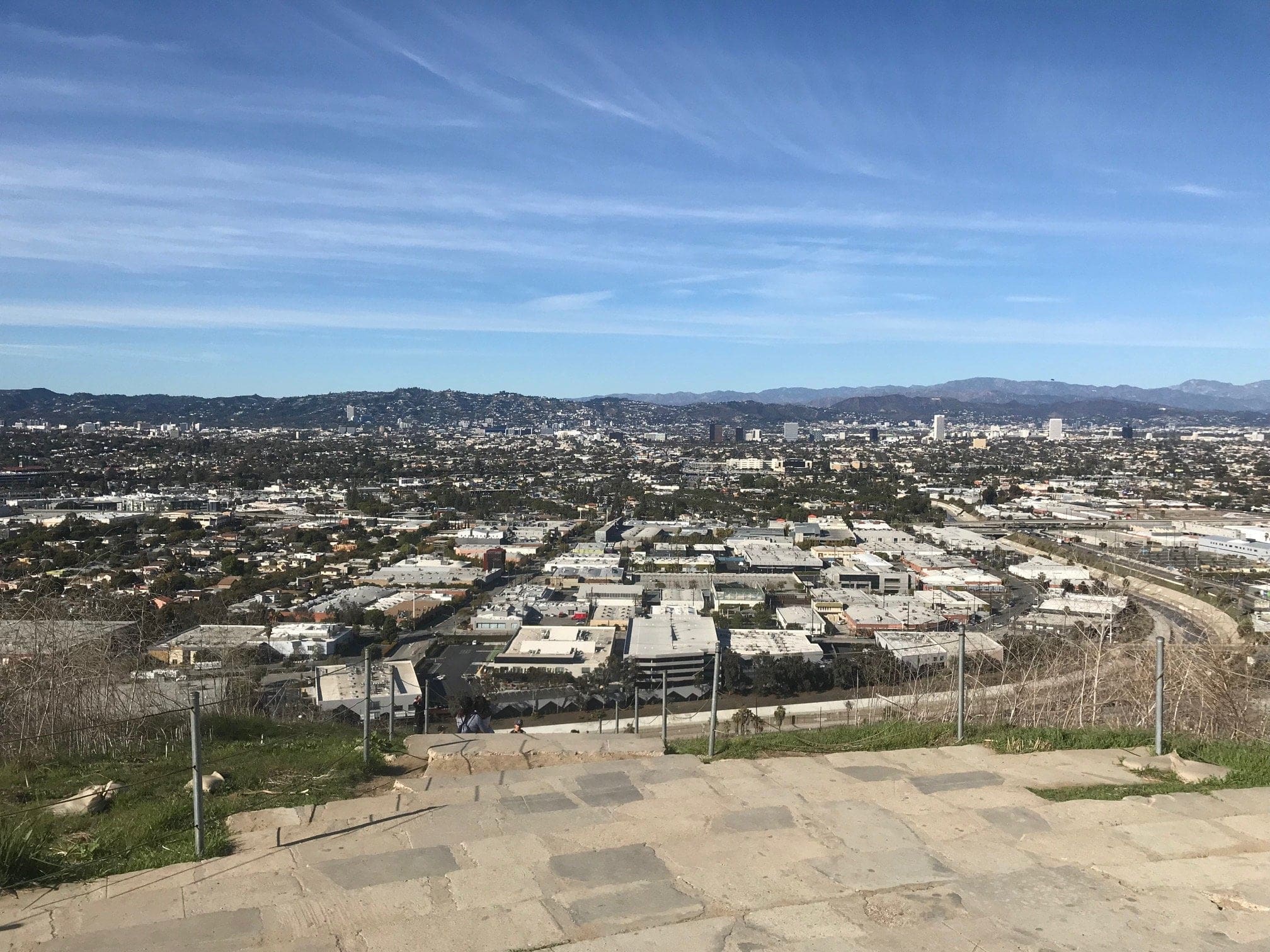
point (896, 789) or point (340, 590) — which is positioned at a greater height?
point (896, 789)

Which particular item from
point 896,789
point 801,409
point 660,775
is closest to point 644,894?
point 660,775

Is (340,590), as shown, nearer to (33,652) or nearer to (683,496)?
(33,652)

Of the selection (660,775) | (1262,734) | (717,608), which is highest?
(660,775)

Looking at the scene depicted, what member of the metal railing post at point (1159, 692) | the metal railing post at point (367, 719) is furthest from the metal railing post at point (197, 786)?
the metal railing post at point (1159, 692)

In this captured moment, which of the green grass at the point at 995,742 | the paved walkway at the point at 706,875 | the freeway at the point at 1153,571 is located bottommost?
the freeway at the point at 1153,571

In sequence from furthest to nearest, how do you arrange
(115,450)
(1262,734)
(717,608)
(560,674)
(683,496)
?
(115,450)
(683,496)
(717,608)
(560,674)
(1262,734)

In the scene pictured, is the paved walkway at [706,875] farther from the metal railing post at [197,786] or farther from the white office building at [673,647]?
the white office building at [673,647]

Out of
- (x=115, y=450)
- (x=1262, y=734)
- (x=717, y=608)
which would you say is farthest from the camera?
(x=115, y=450)

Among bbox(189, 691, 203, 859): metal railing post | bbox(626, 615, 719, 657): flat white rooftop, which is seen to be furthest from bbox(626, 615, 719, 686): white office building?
bbox(189, 691, 203, 859): metal railing post

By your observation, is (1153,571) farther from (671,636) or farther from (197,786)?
(197,786)
